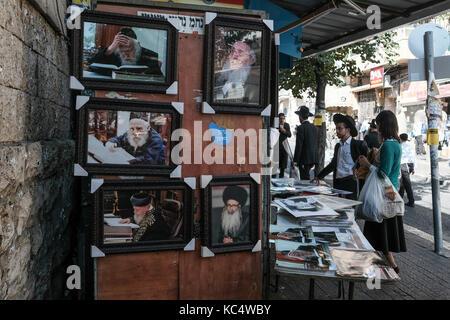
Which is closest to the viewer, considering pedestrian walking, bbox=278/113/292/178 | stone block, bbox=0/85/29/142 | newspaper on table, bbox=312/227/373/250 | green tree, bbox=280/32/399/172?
stone block, bbox=0/85/29/142

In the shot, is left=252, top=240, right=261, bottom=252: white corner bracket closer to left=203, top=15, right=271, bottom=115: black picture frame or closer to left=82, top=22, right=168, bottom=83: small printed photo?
left=203, top=15, right=271, bottom=115: black picture frame

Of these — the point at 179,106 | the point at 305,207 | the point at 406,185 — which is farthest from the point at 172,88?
the point at 406,185

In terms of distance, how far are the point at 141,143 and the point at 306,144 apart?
7.12m

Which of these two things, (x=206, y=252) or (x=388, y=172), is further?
(x=388, y=172)

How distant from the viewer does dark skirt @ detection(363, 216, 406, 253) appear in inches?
149

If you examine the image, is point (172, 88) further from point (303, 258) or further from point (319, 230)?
point (319, 230)

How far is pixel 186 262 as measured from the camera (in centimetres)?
194

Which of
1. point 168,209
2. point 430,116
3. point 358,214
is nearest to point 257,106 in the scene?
point 168,209

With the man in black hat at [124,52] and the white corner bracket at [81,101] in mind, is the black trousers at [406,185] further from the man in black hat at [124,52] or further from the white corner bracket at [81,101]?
the white corner bracket at [81,101]

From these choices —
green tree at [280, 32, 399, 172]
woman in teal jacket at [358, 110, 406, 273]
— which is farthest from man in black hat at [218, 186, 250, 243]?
green tree at [280, 32, 399, 172]

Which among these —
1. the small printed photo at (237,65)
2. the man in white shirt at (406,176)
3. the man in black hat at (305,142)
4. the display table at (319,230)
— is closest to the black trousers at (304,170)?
the man in black hat at (305,142)

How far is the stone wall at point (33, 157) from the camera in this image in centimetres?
167

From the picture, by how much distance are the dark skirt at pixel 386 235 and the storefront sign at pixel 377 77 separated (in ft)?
86.0

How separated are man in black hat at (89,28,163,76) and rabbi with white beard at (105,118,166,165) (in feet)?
0.92
